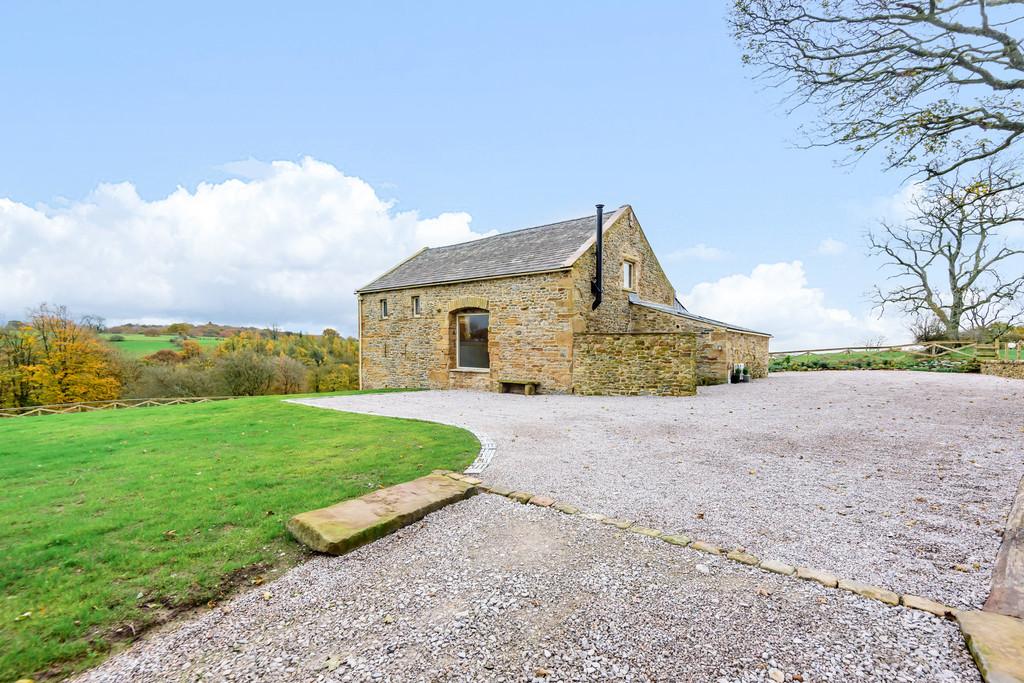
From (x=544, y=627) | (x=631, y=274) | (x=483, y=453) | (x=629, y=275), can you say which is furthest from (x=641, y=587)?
(x=631, y=274)

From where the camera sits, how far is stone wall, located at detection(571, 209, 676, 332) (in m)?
13.6

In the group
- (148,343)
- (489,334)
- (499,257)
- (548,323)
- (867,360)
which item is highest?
(499,257)

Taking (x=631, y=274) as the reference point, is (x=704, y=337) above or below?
below

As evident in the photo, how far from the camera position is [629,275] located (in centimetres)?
1659

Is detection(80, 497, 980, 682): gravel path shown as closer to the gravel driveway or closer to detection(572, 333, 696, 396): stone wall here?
the gravel driveway

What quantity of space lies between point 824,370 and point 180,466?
93.5 feet

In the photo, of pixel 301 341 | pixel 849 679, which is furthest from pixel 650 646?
pixel 301 341

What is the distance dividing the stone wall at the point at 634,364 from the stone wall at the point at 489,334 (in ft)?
1.74

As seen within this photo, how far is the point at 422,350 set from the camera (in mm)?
17109

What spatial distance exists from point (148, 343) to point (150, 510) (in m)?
53.5

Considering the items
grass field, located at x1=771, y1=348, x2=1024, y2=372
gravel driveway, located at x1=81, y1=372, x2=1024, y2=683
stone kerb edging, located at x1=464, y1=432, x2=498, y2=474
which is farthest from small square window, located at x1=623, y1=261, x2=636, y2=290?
grass field, located at x1=771, y1=348, x2=1024, y2=372

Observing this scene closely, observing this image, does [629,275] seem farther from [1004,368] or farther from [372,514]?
[1004,368]

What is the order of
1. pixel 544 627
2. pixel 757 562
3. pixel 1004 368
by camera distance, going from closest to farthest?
pixel 544 627 → pixel 757 562 → pixel 1004 368

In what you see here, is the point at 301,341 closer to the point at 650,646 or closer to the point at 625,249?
the point at 625,249
